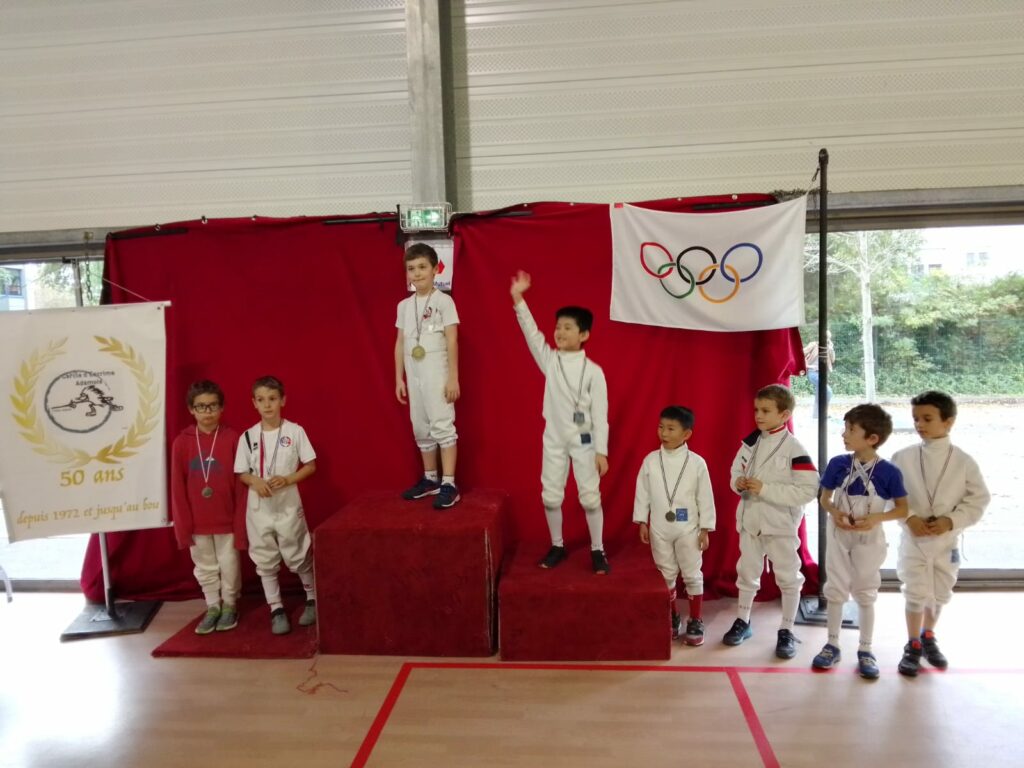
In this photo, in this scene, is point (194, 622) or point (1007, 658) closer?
point (1007, 658)

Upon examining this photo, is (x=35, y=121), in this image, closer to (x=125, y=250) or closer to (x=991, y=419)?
(x=125, y=250)

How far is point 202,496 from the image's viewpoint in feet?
12.2

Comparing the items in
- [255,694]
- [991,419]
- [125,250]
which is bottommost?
[255,694]

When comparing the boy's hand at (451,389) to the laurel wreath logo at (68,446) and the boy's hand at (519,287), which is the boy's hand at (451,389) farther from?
the laurel wreath logo at (68,446)

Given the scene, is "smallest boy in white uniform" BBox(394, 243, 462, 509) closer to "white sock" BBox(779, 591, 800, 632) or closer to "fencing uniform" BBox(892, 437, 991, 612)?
"white sock" BBox(779, 591, 800, 632)

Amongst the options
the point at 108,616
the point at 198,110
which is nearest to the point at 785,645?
the point at 108,616

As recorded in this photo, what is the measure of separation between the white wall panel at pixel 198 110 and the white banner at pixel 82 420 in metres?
1.06

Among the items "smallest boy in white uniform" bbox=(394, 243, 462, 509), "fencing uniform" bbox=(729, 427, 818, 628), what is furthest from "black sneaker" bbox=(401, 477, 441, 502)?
"fencing uniform" bbox=(729, 427, 818, 628)

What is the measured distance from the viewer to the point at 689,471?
3498 mm

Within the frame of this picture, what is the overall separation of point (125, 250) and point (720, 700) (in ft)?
14.7

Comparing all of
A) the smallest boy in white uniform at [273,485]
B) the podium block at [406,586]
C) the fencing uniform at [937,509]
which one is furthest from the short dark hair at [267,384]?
the fencing uniform at [937,509]

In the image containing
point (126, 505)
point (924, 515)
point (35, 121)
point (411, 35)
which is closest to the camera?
point (924, 515)

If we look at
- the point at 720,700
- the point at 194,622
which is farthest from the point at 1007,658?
the point at 194,622

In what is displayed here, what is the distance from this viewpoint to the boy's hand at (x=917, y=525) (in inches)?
124
